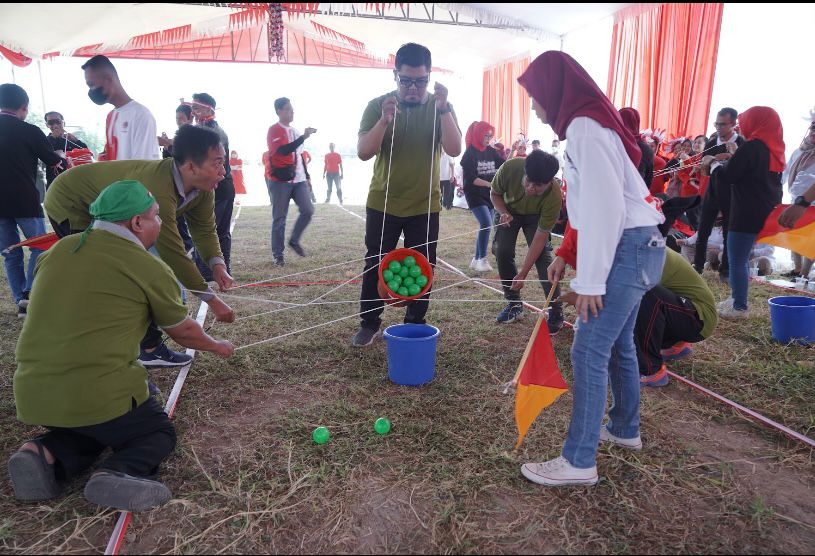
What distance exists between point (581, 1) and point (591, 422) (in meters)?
9.09

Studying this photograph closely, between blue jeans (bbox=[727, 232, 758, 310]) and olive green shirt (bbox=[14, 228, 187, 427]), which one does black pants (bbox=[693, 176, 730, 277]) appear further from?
olive green shirt (bbox=[14, 228, 187, 427])

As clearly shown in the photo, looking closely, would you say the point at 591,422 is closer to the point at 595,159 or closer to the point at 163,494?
the point at 595,159

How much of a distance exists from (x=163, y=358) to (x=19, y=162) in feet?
7.38

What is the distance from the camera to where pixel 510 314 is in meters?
4.25

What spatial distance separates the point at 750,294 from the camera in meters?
5.06

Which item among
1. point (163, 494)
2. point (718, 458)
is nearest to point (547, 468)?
point (718, 458)

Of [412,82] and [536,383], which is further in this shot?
[412,82]

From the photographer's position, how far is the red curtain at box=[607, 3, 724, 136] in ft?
24.8

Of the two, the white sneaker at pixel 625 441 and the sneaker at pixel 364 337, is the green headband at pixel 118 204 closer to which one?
the sneaker at pixel 364 337

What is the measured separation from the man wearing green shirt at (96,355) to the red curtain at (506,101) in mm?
12254

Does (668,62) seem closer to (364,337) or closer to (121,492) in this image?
(364,337)

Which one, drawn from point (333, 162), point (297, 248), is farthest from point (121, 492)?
point (333, 162)

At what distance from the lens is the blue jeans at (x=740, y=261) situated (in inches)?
162

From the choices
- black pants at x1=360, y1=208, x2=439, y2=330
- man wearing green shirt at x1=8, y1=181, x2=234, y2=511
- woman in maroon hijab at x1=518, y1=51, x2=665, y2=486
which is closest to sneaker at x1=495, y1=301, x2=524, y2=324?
black pants at x1=360, y1=208, x2=439, y2=330
